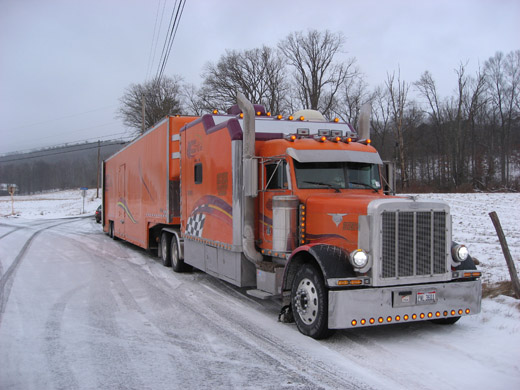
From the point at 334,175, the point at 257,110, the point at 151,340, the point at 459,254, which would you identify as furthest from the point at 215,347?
the point at 257,110

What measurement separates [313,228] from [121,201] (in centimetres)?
1152

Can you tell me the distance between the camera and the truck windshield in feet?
20.5

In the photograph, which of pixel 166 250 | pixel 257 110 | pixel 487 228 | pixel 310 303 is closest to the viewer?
pixel 310 303

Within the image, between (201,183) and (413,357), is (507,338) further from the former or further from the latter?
(201,183)

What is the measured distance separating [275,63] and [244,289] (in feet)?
133

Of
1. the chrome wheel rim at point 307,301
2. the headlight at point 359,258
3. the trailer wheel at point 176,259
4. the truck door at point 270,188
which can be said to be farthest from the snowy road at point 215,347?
the trailer wheel at point 176,259

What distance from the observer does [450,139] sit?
4478 cm

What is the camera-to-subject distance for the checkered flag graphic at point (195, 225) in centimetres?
863

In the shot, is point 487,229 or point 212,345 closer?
point 212,345

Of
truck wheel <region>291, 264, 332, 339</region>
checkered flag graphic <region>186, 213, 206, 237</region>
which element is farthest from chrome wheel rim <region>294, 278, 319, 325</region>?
checkered flag graphic <region>186, 213, 206, 237</region>

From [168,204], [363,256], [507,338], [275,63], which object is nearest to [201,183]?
[168,204]

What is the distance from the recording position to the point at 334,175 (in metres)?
6.38

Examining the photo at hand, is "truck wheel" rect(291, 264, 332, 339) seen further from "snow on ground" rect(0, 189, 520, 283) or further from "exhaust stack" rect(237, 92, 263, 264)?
"snow on ground" rect(0, 189, 520, 283)

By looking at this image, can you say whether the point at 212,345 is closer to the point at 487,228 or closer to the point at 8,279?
the point at 8,279
